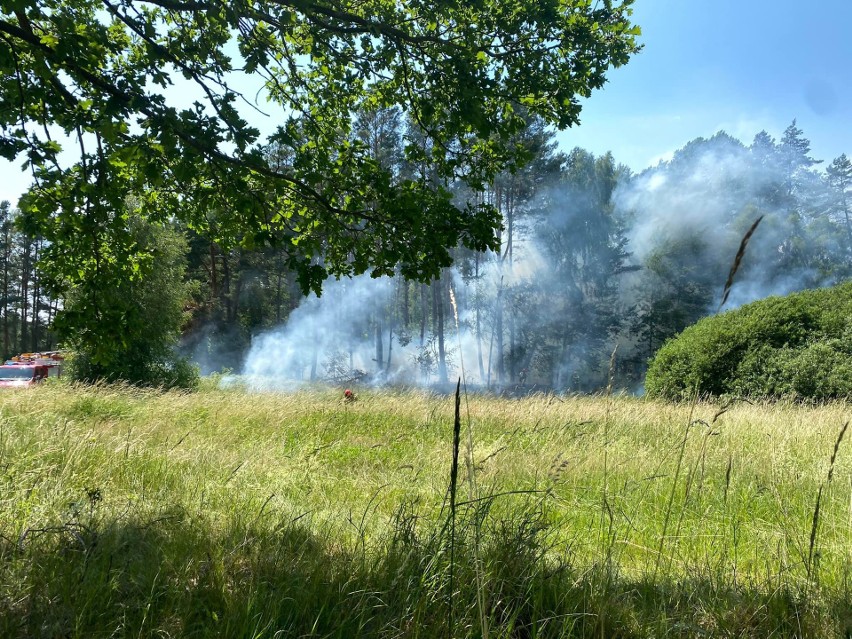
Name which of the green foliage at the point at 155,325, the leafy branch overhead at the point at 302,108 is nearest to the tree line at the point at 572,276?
the green foliage at the point at 155,325

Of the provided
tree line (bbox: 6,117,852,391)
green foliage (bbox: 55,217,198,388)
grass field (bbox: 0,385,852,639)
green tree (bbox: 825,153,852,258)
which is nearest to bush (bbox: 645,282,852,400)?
grass field (bbox: 0,385,852,639)

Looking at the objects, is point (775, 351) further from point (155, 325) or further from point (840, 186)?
point (840, 186)

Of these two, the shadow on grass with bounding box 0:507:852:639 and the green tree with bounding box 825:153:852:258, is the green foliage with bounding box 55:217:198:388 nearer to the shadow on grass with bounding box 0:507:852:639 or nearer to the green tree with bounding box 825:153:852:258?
the shadow on grass with bounding box 0:507:852:639

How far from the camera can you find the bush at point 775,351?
1037 centimetres

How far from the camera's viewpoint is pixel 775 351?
11.1 meters

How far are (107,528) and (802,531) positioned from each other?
13.2ft

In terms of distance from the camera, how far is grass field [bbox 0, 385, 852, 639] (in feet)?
6.98

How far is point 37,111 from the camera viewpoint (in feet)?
12.8

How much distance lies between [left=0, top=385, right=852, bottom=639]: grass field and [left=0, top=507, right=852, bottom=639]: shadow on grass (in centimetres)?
1

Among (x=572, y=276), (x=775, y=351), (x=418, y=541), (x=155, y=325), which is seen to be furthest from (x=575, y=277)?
(x=418, y=541)

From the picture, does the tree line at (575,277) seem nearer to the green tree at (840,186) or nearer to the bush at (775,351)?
the green tree at (840,186)

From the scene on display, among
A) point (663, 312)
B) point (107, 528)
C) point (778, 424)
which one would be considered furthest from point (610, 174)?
point (107, 528)

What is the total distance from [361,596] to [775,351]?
1150cm

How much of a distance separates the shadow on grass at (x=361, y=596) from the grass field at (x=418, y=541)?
A: 0.01m
